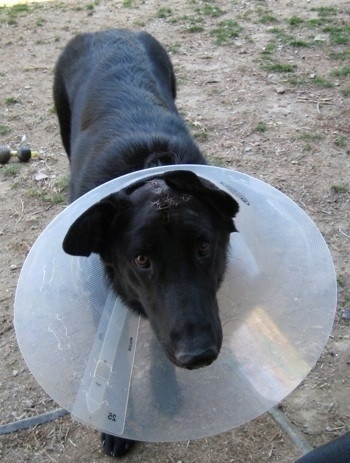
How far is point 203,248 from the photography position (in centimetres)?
244

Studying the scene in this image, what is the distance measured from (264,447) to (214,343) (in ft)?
3.51

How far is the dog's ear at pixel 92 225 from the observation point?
2424 millimetres

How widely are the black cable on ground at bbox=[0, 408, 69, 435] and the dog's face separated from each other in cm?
103

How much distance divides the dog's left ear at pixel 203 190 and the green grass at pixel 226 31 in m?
4.68

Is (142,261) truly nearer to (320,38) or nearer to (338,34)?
(320,38)

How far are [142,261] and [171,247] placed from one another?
0.50ft

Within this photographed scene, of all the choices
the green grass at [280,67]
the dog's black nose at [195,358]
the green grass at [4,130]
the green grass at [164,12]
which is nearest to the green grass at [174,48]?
the green grass at [164,12]

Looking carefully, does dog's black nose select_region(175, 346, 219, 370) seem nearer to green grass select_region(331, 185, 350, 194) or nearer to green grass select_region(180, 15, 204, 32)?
green grass select_region(331, 185, 350, 194)

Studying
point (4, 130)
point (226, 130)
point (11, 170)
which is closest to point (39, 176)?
point (11, 170)

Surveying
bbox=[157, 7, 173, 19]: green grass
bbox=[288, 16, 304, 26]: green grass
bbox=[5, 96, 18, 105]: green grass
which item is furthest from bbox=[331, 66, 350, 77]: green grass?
bbox=[5, 96, 18, 105]: green grass

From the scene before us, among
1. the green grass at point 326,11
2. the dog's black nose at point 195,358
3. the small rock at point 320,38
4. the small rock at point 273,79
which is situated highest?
the dog's black nose at point 195,358

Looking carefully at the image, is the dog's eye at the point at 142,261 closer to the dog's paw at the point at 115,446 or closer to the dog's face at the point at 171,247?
the dog's face at the point at 171,247

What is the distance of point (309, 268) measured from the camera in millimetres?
2912

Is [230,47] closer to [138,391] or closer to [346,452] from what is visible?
[138,391]
